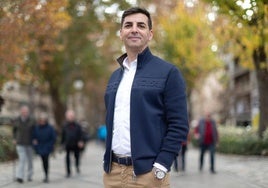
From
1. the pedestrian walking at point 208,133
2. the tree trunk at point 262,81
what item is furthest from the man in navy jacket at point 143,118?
the tree trunk at point 262,81

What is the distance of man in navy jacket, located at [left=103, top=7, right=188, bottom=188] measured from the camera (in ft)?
9.75

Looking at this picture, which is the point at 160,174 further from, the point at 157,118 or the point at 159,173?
the point at 157,118

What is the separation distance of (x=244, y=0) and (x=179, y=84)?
25.7 feet

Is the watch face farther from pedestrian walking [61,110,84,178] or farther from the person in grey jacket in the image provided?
pedestrian walking [61,110,84,178]

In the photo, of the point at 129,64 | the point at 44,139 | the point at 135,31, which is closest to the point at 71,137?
the point at 44,139

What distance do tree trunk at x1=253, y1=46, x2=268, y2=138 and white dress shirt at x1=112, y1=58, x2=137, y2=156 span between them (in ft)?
47.3

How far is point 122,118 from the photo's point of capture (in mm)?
3094

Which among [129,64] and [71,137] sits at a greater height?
[129,64]

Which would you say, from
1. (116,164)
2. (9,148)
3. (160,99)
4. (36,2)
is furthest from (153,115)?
(36,2)

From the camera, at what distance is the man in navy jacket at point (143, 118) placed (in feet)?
9.75

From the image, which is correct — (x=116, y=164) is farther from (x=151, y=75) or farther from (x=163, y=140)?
(x=151, y=75)

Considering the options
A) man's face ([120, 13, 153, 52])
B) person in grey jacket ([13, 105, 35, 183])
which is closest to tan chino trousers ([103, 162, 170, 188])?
man's face ([120, 13, 153, 52])

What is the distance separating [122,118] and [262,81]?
15224mm

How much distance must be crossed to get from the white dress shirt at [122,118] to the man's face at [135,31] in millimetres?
141
